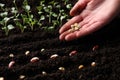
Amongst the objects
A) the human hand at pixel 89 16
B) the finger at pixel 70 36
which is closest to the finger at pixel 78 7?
the human hand at pixel 89 16

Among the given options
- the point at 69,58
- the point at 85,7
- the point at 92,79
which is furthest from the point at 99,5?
the point at 92,79

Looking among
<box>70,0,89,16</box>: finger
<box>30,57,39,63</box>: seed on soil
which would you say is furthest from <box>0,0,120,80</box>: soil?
<box>70,0,89,16</box>: finger

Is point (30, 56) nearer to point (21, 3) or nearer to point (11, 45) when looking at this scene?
point (11, 45)

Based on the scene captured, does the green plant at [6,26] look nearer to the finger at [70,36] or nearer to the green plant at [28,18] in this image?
the green plant at [28,18]

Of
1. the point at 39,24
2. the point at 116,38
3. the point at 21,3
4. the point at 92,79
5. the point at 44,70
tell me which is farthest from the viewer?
the point at 21,3

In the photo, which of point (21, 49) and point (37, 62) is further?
point (21, 49)

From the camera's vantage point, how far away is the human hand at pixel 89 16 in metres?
1.76

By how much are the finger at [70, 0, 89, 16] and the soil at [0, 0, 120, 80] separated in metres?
0.14

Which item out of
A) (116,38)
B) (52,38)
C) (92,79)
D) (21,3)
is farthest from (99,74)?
(21,3)

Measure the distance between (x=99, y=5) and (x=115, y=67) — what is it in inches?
21.6

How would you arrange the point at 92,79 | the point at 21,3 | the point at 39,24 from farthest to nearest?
1. the point at 21,3
2. the point at 39,24
3. the point at 92,79

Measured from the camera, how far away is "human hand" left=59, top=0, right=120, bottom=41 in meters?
1.76

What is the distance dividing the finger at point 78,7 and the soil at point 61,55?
142 millimetres

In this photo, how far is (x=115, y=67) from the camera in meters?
1.51
